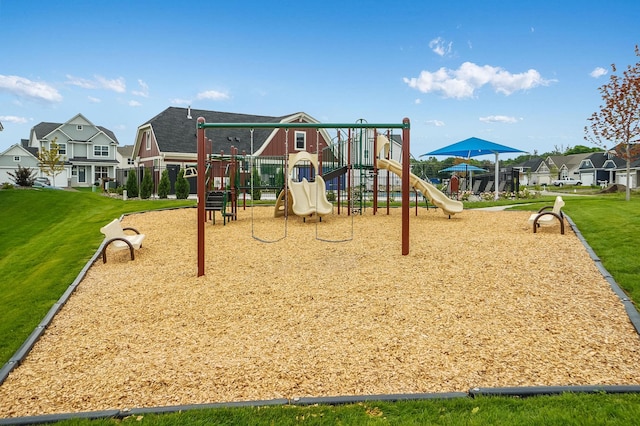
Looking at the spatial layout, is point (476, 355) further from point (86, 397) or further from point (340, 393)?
point (86, 397)

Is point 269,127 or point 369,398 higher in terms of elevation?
point 269,127

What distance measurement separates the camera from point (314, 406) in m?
3.34

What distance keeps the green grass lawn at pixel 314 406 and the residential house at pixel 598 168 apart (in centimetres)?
5832

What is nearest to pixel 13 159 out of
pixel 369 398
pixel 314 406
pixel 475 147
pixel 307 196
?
pixel 307 196

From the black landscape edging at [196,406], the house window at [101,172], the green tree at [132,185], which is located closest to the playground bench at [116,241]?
the black landscape edging at [196,406]

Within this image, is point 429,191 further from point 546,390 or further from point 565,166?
point 565,166

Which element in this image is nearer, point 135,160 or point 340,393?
point 340,393

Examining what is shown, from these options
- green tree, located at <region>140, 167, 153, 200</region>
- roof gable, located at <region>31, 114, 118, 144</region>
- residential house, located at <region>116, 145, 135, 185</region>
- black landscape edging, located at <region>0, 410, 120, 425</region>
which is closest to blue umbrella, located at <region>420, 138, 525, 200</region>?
green tree, located at <region>140, 167, 153, 200</region>

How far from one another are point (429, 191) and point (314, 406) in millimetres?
10715

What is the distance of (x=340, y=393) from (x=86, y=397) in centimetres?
213

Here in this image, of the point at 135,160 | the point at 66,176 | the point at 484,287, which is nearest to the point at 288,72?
the point at 484,287

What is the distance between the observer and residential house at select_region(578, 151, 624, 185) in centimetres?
6204

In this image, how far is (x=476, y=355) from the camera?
4117mm

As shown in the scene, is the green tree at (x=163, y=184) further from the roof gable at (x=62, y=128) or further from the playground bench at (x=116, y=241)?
the roof gable at (x=62, y=128)
